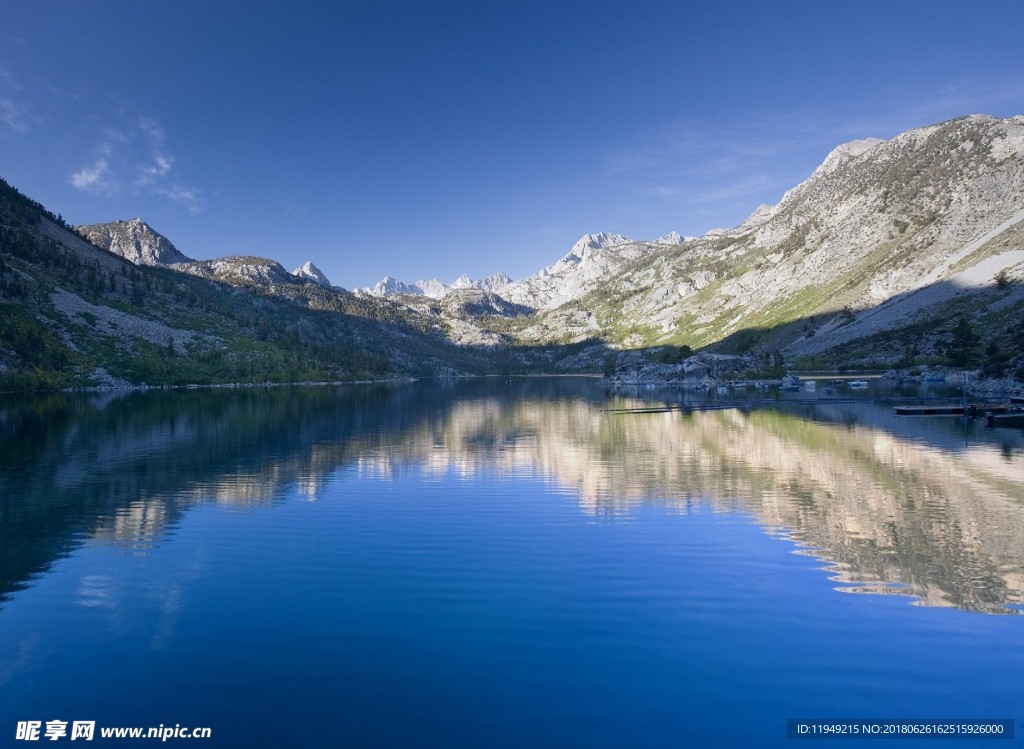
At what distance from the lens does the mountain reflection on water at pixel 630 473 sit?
27.5m

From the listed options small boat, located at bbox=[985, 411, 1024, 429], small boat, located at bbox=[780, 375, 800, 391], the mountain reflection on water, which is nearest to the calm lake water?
the mountain reflection on water

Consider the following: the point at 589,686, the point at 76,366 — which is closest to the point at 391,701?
the point at 589,686

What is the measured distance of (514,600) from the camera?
22.5 m

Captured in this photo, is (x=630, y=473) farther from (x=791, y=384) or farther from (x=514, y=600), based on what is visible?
(x=791, y=384)

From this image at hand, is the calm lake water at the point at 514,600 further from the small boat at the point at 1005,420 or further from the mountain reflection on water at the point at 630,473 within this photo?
the small boat at the point at 1005,420

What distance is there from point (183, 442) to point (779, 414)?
8910 centimetres

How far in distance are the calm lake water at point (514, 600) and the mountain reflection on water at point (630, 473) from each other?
0.33 metres

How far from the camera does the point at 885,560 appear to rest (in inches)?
1033

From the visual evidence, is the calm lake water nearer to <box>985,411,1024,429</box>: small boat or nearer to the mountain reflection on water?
the mountain reflection on water

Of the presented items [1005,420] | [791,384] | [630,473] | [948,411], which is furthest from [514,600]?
→ [791,384]

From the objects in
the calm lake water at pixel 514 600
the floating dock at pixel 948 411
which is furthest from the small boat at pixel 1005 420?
the calm lake water at pixel 514 600

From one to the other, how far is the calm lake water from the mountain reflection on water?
33cm

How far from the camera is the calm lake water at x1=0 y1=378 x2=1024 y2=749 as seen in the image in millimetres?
15039

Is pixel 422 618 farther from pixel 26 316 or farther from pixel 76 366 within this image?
pixel 26 316
